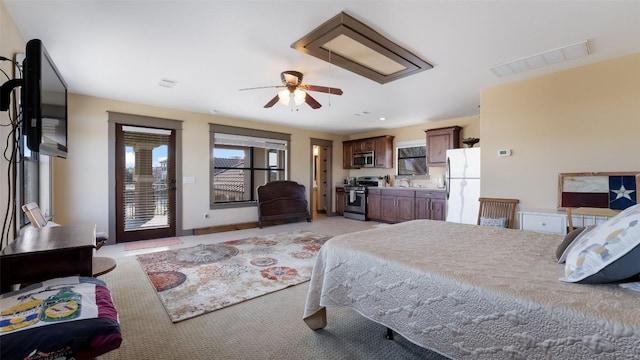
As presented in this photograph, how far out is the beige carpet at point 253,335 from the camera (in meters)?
1.66

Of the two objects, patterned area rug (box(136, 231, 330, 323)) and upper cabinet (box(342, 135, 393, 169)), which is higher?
upper cabinet (box(342, 135, 393, 169))

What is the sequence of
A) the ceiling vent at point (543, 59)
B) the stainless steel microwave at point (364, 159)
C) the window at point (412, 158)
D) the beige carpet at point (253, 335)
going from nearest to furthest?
the beige carpet at point (253, 335), the ceiling vent at point (543, 59), the window at point (412, 158), the stainless steel microwave at point (364, 159)

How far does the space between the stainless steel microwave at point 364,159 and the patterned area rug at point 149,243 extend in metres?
4.77

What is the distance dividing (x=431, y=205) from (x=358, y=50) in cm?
396

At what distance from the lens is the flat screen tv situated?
1.45 meters

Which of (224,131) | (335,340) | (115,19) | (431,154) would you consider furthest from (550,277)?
(224,131)

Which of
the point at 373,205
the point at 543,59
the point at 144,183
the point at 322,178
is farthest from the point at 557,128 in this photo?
the point at 144,183

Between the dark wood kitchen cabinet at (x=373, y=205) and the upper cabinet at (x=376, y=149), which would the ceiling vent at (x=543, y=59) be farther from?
the dark wood kitchen cabinet at (x=373, y=205)

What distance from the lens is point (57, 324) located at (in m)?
1.02

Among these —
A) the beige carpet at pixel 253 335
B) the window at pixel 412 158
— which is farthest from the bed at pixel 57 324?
the window at pixel 412 158

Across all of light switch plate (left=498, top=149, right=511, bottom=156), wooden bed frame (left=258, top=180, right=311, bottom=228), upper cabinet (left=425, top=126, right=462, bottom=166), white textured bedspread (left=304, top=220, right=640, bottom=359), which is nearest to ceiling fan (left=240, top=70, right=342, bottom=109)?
white textured bedspread (left=304, top=220, right=640, bottom=359)

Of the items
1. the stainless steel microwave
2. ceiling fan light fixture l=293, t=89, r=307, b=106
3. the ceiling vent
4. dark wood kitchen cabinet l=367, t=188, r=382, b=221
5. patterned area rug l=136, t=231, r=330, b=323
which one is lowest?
patterned area rug l=136, t=231, r=330, b=323

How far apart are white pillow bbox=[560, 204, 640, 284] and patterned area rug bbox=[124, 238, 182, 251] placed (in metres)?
4.85

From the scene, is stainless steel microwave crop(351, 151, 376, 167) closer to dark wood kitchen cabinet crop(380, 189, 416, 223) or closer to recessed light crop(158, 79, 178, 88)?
dark wood kitchen cabinet crop(380, 189, 416, 223)
